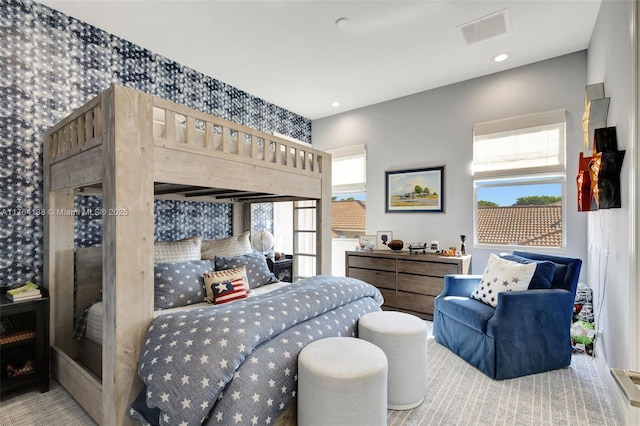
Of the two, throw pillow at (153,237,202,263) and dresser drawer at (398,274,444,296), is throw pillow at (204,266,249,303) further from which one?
dresser drawer at (398,274,444,296)

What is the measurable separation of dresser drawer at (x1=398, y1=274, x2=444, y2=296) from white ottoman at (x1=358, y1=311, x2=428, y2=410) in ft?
5.43

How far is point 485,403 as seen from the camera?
1986mm

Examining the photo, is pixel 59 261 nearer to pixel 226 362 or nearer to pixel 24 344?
pixel 24 344

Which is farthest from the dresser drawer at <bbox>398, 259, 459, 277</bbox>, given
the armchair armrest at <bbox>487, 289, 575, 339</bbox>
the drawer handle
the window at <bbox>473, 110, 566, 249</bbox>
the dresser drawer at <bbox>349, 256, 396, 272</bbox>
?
the drawer handle

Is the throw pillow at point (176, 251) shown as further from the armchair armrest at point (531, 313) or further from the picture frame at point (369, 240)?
the armchair armrest at point (531, 313)

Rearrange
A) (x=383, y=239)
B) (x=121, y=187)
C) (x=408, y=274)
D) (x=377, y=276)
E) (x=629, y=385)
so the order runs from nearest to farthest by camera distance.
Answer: (x=629, y=385), (x=121, y=187), (x=408, y=274), (x=377, y=276), (x=383, y=239)

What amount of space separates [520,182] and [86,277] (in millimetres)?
4389

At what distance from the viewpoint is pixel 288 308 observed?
5.89ft

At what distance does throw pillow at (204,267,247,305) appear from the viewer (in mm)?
2420

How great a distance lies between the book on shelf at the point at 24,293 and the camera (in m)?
2.09

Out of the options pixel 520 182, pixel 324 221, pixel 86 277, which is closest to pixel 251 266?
pixel 324 221

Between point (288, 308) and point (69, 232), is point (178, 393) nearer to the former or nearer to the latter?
point (288, 308)

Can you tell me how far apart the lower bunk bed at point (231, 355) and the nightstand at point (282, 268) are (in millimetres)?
1823

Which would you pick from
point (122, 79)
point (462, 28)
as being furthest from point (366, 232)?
point (122, 79)
